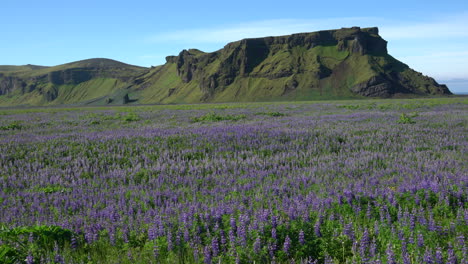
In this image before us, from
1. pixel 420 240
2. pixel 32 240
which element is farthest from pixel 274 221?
pixel 32 240

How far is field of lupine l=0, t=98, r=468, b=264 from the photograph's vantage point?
4.14m

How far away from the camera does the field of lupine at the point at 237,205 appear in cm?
414

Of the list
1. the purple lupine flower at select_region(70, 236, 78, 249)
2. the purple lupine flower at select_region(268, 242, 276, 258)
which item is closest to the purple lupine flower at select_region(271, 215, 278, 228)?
the purple lupine flower at select_region(268, 242, 276, 258)

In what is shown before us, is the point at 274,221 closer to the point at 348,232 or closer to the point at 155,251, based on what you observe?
the point at 348,232

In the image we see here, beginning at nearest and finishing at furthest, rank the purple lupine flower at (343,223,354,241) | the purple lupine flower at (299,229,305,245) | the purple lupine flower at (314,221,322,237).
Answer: the purple lupine flower at (299,229,305,245) → the purple lupine flower at (343,223,354,241) → the purple lupine flower at (314,221,322,237)

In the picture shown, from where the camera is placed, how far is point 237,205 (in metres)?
5.49

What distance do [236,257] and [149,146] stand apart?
8.44m

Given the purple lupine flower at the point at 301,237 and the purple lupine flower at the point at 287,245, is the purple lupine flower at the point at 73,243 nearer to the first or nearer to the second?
the purple lupine flower at the point at 287,245

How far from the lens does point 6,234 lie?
418cm

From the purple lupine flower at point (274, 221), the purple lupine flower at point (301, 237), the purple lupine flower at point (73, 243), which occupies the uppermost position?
the purple lupine flower at point (274, 221)

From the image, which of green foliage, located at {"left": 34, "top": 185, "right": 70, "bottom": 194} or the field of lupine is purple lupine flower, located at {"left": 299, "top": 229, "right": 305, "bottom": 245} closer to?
the field of lupine

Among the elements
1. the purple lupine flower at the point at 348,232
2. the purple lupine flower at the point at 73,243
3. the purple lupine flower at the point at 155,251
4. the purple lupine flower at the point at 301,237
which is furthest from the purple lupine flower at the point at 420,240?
the purple lupine flower at the point at 73,243

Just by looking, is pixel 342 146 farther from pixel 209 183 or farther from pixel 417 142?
pixel 209 183

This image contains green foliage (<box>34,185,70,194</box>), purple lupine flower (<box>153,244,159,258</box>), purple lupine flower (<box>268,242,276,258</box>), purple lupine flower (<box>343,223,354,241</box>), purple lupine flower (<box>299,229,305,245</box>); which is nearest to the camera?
purple lupine flower (<box>268,242,276,258</box>)
